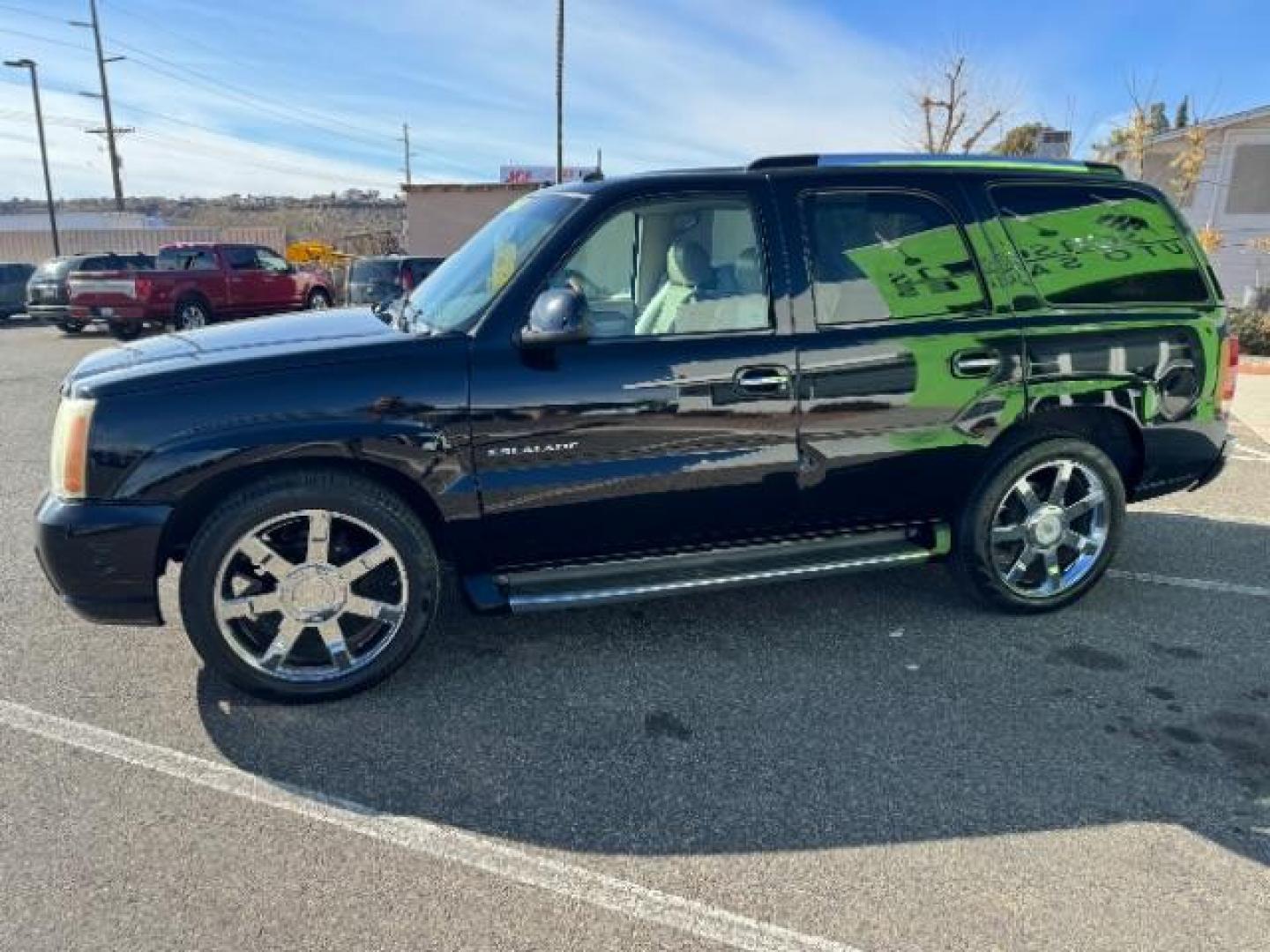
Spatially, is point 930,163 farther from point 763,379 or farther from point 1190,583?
point 1190,583

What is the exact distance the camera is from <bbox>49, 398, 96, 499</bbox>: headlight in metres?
3.00

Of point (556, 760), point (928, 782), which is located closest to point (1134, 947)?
A: point (928, 782)

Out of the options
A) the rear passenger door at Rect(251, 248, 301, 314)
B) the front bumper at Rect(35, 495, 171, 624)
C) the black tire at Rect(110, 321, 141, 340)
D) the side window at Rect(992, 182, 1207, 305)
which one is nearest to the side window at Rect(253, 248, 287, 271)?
the rear passenger door at Rect(251, 248, 301, 314)

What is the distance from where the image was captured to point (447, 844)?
2562 mm

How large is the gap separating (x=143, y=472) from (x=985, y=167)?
3613mm

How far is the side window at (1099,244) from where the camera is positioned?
3.88m

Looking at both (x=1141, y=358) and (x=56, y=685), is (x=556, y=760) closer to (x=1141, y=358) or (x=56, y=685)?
(x=56, y=685)

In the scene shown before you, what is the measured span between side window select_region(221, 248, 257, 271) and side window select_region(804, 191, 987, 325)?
56.1 feet

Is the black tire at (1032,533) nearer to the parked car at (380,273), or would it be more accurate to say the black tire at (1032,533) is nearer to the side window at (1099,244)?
the side window at (1099,244)

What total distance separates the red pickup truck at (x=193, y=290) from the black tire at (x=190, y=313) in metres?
0.02

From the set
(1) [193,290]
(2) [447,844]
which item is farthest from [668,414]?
(1) [193,290]

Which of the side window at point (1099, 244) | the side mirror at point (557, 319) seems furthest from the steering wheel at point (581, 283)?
the side window at point (1099, 244)

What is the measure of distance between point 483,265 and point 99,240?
4030cm

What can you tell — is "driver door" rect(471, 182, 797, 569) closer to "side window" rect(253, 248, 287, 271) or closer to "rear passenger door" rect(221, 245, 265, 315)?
"rear passenger door" rect(221, 245, 265, 315)
